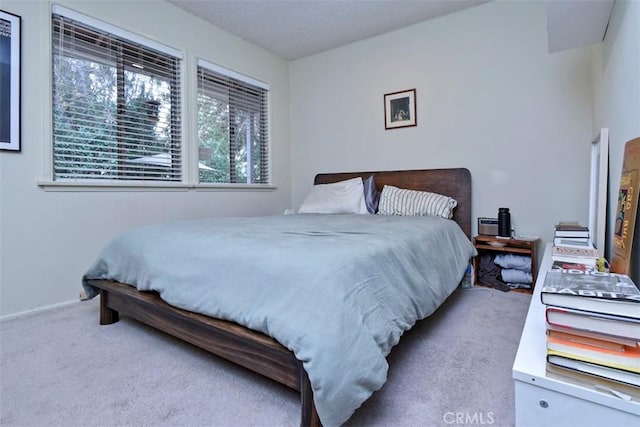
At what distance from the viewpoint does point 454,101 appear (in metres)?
3.09

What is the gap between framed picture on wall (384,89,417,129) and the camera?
330cm

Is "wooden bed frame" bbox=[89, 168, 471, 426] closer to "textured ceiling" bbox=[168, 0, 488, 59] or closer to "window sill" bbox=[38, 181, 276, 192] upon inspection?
"window sill" bbox=[38, 181, 276, 192]

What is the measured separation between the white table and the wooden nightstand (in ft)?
6.37

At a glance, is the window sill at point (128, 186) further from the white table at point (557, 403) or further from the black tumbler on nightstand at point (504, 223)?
the white table at point (557, 403)

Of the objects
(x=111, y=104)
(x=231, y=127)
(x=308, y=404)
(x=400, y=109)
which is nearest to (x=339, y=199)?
(x=400, y=109)

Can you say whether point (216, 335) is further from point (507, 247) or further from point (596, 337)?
point (507, 247)

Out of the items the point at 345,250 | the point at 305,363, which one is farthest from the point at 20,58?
the point at 305,363

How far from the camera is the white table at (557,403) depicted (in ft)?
2.37

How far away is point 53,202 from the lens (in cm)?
230

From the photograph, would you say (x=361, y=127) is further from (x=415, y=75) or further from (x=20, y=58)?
(x=20, y=58)

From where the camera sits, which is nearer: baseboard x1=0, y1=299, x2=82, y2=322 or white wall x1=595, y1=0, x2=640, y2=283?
white wall x1=595, y1=0, x2=640, y2=283
